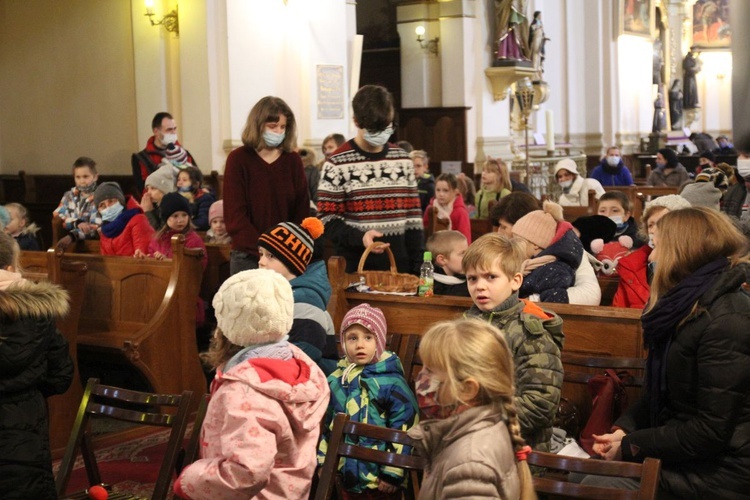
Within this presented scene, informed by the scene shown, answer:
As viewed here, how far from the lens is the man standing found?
8.55 m

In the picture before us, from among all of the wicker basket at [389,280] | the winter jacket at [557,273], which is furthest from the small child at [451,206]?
the winter jacket at [557,273]

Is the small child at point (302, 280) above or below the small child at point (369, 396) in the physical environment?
Result: above

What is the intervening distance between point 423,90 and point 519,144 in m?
2.19

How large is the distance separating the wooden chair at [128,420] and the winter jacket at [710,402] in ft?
5.04

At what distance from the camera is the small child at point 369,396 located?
352 centimetres

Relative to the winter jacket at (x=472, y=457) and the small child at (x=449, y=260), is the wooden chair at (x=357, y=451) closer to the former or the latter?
the winter jacket at (x=472, y=457)

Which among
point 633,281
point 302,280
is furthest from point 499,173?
point 302,280

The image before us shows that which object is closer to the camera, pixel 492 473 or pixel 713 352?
pixel 492 473

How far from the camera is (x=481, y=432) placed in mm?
2418

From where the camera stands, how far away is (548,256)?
4609 mm

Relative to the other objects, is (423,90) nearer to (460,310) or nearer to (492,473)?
(460,310)

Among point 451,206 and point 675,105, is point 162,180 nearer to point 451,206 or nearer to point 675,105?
point 451,206

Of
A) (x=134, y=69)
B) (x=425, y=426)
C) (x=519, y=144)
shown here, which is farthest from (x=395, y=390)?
(x=519, y=144)

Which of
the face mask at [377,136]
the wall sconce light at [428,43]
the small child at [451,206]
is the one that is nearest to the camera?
the face mask at [377,136]
